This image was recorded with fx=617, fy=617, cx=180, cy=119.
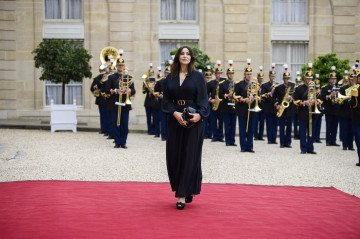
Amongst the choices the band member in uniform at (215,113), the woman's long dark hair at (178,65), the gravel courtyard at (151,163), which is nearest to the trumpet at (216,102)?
the band member in uniform at (215,113)

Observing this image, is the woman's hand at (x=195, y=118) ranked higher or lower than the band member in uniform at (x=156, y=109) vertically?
higher

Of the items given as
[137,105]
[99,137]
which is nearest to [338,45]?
[137,105]

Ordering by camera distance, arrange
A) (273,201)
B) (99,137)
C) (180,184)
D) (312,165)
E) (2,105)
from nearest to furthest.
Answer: (180,184), (273,201), (312,165), (99,137), (2,105)

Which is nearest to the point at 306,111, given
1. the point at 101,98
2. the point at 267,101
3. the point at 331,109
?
the point at 331,109

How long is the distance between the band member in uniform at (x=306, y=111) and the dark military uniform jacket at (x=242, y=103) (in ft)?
3.96

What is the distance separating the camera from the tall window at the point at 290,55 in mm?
25562

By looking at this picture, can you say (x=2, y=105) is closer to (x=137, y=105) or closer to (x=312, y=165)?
(x=137, y=105)

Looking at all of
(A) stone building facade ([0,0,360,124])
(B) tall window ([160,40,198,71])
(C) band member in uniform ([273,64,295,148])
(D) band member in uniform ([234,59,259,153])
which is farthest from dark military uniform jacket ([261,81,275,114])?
(B) tall window ([160,40,198,71])

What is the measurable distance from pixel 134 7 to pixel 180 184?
17.4 m

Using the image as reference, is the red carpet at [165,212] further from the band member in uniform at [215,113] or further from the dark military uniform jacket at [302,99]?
the band member in uniform at [215,113]

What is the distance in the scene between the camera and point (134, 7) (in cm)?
2431

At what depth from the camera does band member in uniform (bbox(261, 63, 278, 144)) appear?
60.6 feet

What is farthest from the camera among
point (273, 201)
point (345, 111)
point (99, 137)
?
point (99, 137)

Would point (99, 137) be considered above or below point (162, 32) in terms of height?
below
